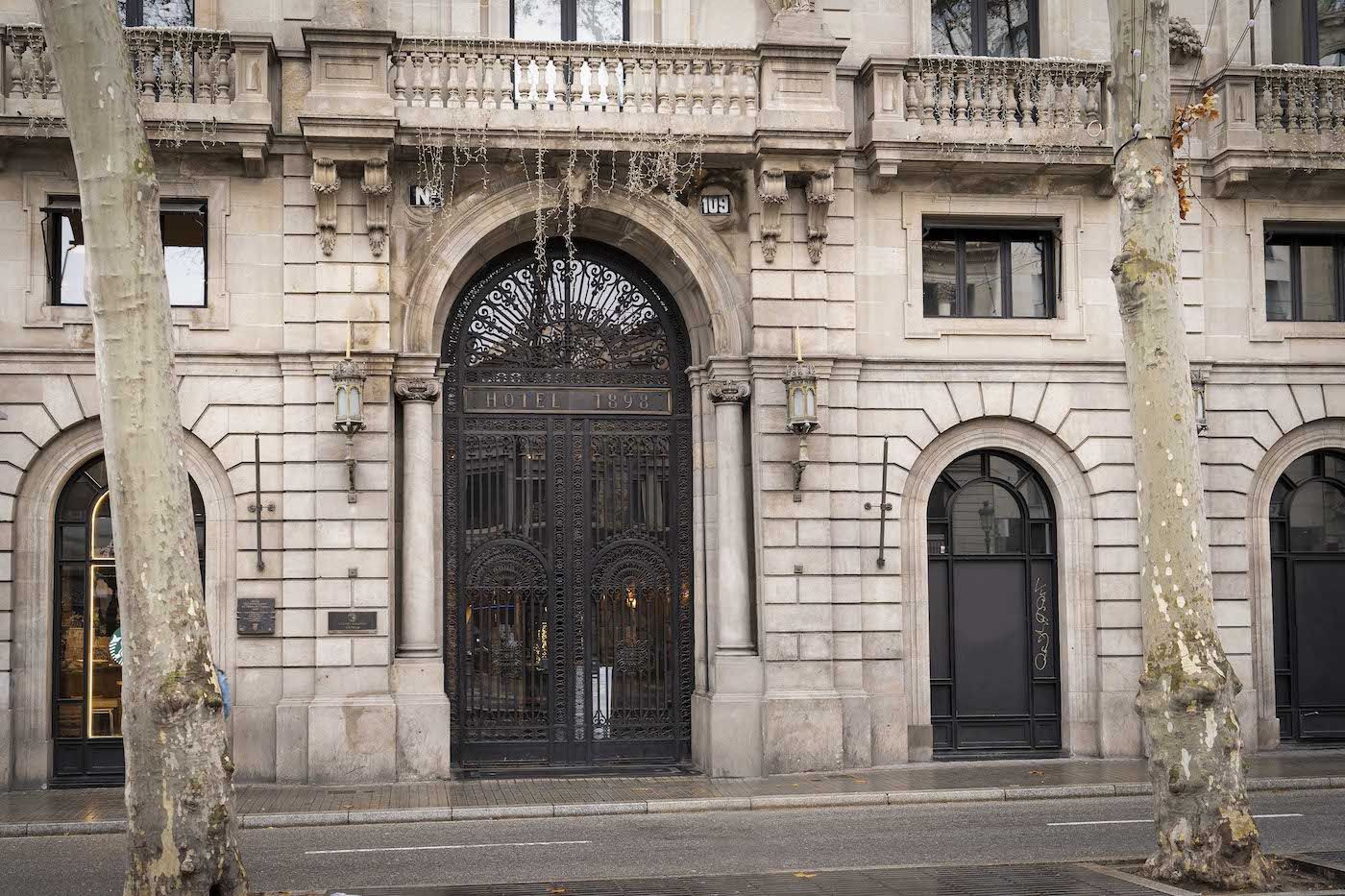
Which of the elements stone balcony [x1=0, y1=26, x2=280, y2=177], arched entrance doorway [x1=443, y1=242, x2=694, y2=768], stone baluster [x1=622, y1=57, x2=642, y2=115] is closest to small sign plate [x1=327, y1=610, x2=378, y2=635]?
arched entrance doorway [x1=443, y1=242, x2=694, y2=768]

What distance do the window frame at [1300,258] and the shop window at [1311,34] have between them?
2615mm

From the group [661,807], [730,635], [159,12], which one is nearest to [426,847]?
[661,807]

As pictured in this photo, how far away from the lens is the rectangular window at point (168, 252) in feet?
63.6

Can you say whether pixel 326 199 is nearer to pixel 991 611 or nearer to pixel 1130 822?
pixel 991 611

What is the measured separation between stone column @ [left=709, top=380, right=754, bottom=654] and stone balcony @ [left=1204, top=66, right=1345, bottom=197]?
782 centimetres

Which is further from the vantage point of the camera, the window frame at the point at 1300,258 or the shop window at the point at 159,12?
the window frame at the point at 1300,258

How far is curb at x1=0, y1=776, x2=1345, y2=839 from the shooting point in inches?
620

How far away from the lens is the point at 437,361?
19891mm

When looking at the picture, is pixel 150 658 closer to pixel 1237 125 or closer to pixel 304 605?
pixel 304 605

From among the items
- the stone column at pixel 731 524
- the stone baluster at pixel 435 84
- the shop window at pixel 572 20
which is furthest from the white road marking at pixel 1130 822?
the shop window at pixel 572 20

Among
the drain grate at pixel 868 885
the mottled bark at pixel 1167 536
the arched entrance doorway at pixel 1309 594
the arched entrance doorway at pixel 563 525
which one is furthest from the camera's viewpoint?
the arched entrance doorway at pixel 1309 594

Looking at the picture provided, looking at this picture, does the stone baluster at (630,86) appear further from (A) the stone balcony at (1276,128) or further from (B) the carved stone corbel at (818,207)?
(A) the stone balcony at (1276,128)

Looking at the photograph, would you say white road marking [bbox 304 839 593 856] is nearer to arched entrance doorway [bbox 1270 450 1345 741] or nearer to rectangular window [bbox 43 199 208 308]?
rectangular window [bbox 43 199 208 308]

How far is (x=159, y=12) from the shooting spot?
20047 millimetres
